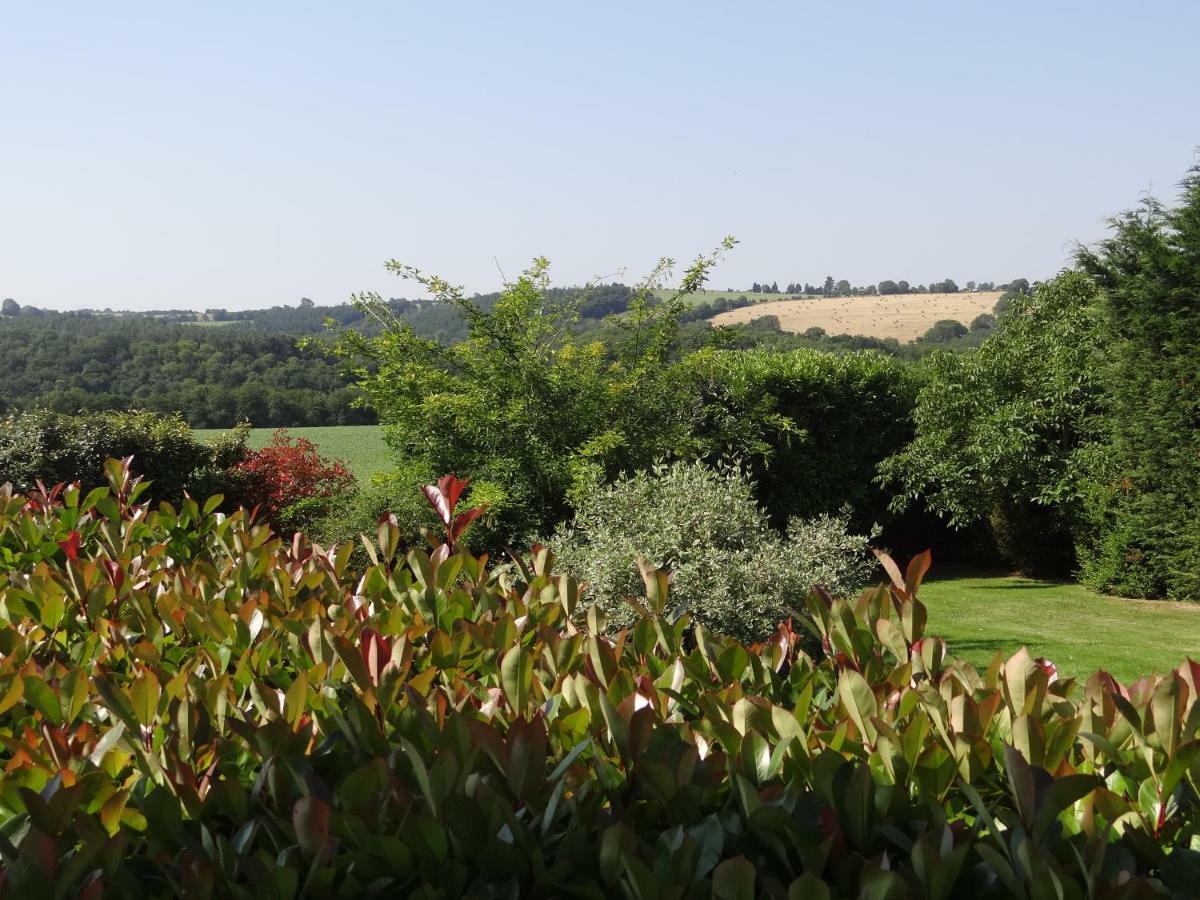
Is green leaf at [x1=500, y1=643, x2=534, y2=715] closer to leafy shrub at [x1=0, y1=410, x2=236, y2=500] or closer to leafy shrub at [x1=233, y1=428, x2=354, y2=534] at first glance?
leafy shrub at [x1=0, y1=410, x2=236, y2=500]

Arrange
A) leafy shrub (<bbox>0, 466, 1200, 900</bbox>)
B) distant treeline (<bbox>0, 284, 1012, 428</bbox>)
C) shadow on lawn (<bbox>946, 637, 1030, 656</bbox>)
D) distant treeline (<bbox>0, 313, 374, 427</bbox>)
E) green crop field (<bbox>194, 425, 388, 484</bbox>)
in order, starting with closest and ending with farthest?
leafy shrub (<bbox>0, 466, 1200, 900</bbox>), shadow on lawn (<bbox>946, 637, 1030, 656</bbox>), green crop field (<bbox>194, 425, 388, 484</bbox>), distant treeline (<bbox>0, 284, 1012, 428</bbox>), distant treeline (<bbox>0, 313, 374, 427</bbox>)

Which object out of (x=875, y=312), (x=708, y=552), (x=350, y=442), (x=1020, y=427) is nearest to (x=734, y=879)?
(x=708, y=552)

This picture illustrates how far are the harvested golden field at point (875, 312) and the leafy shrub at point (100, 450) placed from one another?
34.6 m

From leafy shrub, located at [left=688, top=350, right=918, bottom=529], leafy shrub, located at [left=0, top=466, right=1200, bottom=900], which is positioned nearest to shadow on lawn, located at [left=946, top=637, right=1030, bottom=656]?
leafy shrub, located at [left=688, top=350, right=918, bottom=529]

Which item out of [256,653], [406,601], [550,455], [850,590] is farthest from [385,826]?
[550,455]

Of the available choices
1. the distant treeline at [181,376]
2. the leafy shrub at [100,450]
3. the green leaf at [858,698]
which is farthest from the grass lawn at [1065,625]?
the distant treeline at [181,376]

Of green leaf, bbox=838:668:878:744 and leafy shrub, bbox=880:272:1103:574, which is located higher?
green leaf, bbox=838:668:878:744

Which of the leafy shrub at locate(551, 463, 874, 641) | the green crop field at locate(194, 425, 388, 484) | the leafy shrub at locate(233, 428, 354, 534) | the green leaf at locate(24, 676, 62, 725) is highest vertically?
the green leaf at locate(24, 676, 62, 725)

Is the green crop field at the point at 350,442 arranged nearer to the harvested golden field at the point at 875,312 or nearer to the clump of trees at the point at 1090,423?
the clump of trees at the point at 1090,423

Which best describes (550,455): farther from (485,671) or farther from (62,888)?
(62,888)

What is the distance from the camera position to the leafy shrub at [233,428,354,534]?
14578 mm

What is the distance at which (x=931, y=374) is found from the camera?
48.3 ft

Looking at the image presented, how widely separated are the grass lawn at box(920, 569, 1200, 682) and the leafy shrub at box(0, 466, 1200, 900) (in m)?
6.16

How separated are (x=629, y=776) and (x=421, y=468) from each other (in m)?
9.68
